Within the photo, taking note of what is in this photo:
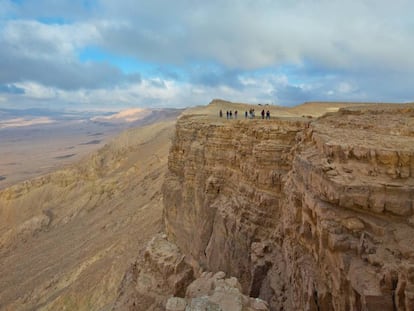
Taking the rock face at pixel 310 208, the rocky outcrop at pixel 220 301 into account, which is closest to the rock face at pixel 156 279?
the rocky outcrop at pixel 220 301

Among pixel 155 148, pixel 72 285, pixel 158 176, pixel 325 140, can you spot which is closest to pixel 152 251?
pixel 325 140

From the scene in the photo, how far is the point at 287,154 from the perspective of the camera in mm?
14602

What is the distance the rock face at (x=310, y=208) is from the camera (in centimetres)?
786

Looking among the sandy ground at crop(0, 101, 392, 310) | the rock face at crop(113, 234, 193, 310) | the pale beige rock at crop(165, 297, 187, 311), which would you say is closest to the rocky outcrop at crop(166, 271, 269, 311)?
the pale beige rock at crop(165, 297, 187, 311)

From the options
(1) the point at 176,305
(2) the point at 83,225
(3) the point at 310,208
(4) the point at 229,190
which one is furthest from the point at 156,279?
(2) the point at 83,225

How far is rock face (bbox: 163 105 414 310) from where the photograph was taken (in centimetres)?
786

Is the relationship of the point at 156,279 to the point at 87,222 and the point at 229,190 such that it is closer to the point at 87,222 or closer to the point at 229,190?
the point at 229,190

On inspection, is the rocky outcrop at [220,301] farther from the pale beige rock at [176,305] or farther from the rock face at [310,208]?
the rock face at [310,208]

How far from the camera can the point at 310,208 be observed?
9773 mm

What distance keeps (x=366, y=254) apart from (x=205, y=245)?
39.1ft

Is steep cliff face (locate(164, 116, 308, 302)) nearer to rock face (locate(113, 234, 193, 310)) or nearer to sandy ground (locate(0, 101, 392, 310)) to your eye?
sandy ground (locate(0, 101, 392, 310))

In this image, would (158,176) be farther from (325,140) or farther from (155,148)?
(325,140)

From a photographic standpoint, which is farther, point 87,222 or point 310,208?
point 87,222

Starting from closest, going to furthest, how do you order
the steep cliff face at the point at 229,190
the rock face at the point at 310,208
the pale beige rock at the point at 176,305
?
the rock face at the point at 310,208 → the pale beige rock at the point at 176,305 → the steep cliff face at the point at 229,190
